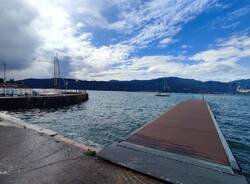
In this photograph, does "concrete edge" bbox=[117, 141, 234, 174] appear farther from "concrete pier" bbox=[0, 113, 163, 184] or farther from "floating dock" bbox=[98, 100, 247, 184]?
"concrete pier" bbox=[0, 113, 163, 184]

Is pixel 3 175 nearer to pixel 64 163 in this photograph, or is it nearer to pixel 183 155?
pixel 64 163

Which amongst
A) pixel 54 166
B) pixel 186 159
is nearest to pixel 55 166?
pixel 54 166

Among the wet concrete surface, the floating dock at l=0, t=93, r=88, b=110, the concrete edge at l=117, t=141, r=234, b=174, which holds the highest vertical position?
the wet concrete surface

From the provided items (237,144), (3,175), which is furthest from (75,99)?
(3,175)

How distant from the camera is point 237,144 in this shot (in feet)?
32.9

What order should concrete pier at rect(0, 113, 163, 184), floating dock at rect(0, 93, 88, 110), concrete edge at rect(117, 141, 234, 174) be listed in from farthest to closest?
floating dock at rect(0, 93, 88, 110)
concrete edge at rect(117, 141, 234, 174)
concrete pier at rect(0, 113, 163, 184)

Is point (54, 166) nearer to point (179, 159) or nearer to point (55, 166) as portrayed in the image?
point (55, 166)

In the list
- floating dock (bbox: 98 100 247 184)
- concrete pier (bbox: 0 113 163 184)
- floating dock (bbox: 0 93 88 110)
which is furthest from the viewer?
floating dock (bbox: 0 93 88 110)

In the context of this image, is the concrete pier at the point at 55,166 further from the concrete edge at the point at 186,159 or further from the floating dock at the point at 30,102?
the floating dock at the point at 30,102

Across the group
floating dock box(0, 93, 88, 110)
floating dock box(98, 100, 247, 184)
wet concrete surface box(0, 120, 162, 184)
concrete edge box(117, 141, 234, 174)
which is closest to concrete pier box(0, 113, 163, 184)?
wet concrete surface box(0, 120, 162, 184)

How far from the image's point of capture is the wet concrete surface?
3.69 metres

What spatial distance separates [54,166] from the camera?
4332 millimetres

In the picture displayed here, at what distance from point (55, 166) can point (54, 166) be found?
0.03 meters

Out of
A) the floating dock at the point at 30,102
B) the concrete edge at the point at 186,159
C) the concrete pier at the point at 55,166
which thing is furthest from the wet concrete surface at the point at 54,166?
the floating dock at the point at 30,102
